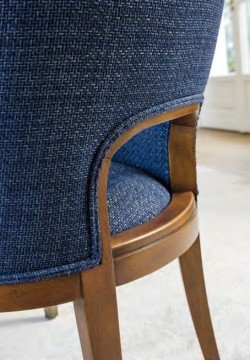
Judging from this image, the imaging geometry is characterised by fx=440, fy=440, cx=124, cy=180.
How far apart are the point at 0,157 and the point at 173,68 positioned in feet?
0.80

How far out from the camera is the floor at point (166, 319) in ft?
3.41

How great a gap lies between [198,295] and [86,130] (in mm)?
527

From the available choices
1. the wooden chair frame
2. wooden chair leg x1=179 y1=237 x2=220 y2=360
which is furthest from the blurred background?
the wooden chair frame

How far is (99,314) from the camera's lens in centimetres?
57

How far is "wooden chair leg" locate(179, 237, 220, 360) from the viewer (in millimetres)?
869

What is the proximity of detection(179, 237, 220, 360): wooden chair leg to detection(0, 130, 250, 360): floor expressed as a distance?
0.34 feet

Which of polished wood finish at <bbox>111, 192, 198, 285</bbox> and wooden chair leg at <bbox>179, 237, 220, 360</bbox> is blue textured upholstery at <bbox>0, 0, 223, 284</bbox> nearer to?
polished wood finish at <bbox>111, 192, 198, 285</bbox>

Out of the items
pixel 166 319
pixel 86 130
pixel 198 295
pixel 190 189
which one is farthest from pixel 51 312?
pixel 86 130

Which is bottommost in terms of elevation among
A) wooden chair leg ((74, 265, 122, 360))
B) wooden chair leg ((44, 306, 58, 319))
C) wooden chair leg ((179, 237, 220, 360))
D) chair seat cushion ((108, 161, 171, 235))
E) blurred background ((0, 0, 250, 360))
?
blurred background ((0, 0, 250, 360))

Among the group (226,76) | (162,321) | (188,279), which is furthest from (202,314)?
(226,76)

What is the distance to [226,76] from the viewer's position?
13.7ft

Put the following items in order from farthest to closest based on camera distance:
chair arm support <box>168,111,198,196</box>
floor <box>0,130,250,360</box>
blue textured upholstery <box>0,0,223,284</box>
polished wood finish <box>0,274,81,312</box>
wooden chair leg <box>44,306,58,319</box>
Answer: wooden chair leg <box>44,306,58,319</box> → floor <box>0,130,250,360</box> → chair arm support <box>168,111,198,196</box> → polished wood finish <box>0,274,81,312</box> → blue textured upholstery <box>0,0,223,284</box>

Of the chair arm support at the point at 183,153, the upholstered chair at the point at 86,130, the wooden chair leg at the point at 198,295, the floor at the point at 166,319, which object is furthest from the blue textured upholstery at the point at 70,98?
the floor at the point at 166,319

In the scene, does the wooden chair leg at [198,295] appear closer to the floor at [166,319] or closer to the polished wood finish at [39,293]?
the floor at [166,319]
